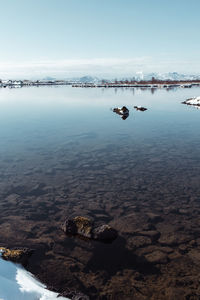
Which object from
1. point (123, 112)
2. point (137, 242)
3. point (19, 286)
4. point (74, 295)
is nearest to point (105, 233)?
point (137, 242)

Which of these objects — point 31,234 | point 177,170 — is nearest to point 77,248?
point 31,234

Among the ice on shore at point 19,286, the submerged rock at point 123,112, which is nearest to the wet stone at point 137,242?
the ice on shore at point 19,286

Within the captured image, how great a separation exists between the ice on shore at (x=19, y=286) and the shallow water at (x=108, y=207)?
0.59 meters

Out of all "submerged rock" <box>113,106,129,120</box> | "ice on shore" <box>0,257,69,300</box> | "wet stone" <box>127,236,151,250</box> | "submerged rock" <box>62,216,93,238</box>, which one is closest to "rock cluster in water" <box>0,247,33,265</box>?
"ice on shore" <box>0,257,69,300</box>

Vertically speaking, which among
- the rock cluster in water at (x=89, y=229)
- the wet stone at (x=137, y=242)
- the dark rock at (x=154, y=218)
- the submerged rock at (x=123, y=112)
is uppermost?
the submerged rock at (x=123, y=112)

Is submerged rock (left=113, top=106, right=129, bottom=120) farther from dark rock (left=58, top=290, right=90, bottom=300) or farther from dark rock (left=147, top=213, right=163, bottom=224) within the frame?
dark rock (left=58, top=290, right=90, bottom=300)

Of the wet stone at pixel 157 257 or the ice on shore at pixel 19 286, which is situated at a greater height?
the ice on shore at pixel 19 286

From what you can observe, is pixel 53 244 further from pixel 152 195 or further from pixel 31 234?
pixel 152 195

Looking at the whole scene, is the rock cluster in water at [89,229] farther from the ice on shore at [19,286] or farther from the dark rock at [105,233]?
the ice on shore at [19,286]

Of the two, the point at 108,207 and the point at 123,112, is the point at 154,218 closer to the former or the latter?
the point at 108,207

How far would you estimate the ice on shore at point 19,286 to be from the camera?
23.6ft

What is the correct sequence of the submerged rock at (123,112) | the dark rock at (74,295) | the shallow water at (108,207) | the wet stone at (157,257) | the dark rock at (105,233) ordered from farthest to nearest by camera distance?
the submerged rock at (123,112), the dark rock at (105,233), the wet stone at (157,257), the shallow water at (108,207), the dark rock at (74,295)

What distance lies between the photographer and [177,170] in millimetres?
19203

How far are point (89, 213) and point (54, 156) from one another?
11307 mm
